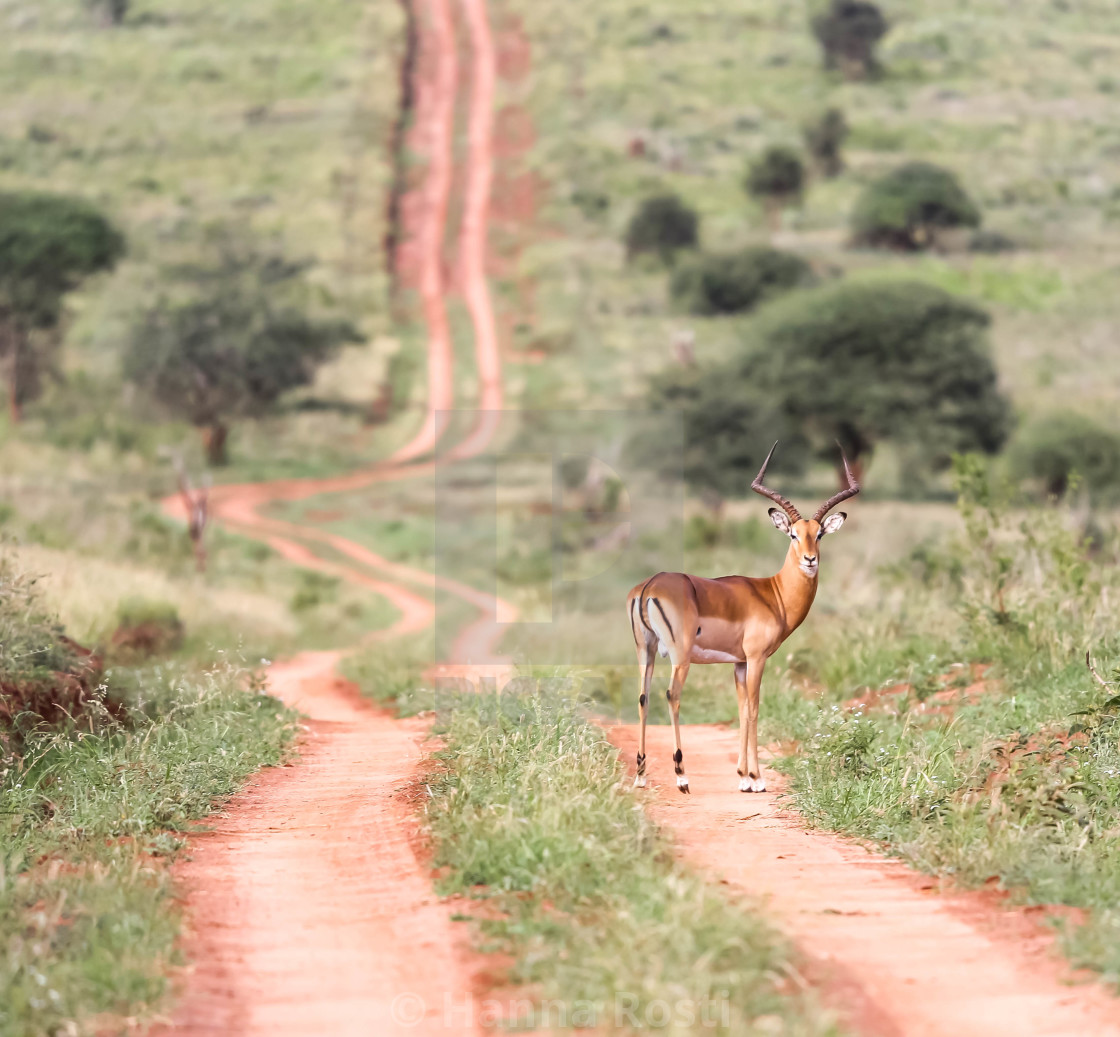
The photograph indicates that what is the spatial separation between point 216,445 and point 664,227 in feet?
72.2

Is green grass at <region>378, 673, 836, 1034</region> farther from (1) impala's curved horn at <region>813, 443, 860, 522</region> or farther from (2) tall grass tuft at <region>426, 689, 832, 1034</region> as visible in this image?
(1) impala's curved horn at <region>813, 443, 860, 522</region>

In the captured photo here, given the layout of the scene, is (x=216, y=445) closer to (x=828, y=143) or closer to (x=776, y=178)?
(x=776, y=178)

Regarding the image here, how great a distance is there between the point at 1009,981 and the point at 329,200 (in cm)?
5811

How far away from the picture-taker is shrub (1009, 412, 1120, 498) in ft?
122

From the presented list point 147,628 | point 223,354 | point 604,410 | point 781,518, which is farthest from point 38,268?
point 781,518

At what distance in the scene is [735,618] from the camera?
9195mm

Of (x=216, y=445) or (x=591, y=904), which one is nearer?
(x=591, y=904)

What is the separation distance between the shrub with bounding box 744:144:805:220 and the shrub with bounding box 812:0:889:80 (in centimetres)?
1349

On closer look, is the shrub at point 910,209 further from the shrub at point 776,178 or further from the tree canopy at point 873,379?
the tree canopy at point 873,379

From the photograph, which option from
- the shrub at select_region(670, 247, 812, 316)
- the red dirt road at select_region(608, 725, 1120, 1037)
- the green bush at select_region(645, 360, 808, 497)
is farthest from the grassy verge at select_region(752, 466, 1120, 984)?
the shrub at select_region(670, 247, 812, 316)

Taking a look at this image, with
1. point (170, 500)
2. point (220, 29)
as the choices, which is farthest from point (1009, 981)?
point (220, 29)

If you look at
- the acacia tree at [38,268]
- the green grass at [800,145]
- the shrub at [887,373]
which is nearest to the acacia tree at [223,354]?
the acacia tree at [38,268]

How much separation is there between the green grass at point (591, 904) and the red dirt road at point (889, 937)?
313 millimetres

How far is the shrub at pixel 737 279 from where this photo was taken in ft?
165
